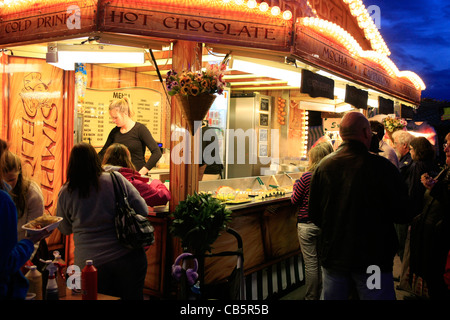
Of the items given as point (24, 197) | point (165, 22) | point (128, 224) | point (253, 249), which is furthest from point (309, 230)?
point (24, 197)

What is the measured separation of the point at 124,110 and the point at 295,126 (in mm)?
6429

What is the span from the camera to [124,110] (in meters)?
5.93

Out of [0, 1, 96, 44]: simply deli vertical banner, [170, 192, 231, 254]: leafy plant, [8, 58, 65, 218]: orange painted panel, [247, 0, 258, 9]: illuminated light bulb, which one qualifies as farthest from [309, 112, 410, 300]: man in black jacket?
Answer: [8, 58, 65, 218]: orange painted panel

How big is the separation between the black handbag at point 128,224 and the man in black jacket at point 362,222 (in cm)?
152

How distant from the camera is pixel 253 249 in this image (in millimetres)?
A: 5914

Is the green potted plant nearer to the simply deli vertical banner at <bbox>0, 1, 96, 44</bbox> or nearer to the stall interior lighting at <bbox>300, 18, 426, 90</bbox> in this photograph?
the simply deli vertical banner at <bbox>0, 1, 96, 44</bbox>

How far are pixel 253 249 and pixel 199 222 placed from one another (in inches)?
73.9

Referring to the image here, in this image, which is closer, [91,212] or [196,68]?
[91,212]

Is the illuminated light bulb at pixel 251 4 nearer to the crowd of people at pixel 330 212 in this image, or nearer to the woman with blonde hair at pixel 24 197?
the crowd of people at pixel 330 212

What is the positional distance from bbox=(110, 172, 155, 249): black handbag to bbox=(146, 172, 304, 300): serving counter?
1303mm

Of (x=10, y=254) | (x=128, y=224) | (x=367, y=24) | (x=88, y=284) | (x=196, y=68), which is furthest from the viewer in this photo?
(x=367, y=24)

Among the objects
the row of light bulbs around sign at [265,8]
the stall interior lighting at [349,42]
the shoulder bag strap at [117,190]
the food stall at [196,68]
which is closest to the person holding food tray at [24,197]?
the food stall at [196,68]

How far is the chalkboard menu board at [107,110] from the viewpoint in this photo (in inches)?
315

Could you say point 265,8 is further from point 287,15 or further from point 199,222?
point 199,222
